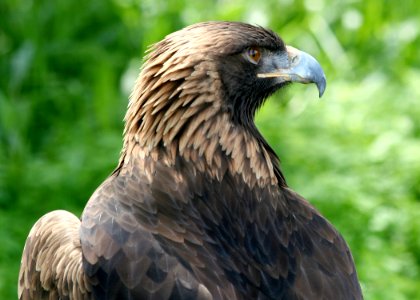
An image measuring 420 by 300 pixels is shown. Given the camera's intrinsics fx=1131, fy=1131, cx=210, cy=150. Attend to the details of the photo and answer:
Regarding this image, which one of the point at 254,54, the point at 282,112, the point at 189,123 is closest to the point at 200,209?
the point at 189,123

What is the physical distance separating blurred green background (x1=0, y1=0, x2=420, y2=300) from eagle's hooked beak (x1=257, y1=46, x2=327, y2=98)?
1857mm

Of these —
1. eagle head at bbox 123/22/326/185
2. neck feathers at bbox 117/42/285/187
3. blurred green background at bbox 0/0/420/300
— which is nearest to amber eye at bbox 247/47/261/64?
eagle head at bbox 123/22/326/185

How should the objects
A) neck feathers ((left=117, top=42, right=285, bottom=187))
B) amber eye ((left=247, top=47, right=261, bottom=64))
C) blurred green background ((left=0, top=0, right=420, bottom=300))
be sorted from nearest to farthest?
neck feathers ((left=117, top=42, right=285, bottom=187)) → amber eye ((left=247, top=47, right=261, bottom=64)) → blurred green background ((left=0, top=0, right=420, bottom=300))

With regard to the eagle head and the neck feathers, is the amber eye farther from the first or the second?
the neck feathers

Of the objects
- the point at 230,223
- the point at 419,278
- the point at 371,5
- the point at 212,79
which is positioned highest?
the point at 371,5

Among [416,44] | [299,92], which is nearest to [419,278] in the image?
[299,92]

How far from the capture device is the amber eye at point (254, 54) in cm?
395

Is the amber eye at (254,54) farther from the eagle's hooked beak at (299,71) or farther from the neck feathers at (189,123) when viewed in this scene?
the neck feathers at (189,123)

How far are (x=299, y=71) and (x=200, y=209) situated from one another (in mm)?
685

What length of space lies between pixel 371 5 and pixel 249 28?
4698 millimetres

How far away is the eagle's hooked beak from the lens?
4023 mm

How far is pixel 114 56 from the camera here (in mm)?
7562

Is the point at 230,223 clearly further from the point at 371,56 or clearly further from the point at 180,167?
the point at 371,56

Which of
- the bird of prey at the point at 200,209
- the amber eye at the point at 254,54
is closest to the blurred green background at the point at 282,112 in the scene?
the bird of prey at the point at 200,209
